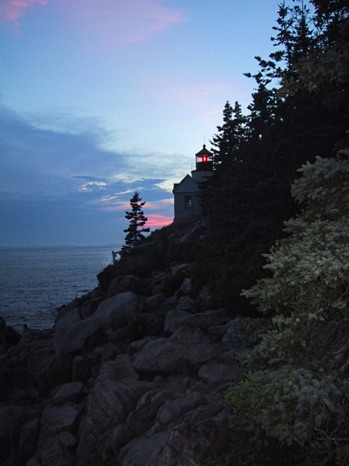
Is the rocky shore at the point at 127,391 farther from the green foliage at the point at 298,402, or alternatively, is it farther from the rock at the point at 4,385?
the green foliage at the point at 298,402

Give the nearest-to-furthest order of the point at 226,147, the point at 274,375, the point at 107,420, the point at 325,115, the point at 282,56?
1. the point at 274,375
2. the point at 107,420
3. the point at 325,115
4. the point at 282,56
5. the point at 226,147

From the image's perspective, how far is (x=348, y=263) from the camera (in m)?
4.16

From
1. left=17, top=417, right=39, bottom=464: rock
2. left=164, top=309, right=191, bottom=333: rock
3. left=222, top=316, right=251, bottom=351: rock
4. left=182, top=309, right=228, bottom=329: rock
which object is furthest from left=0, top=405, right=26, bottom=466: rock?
left=222, top=316, right=251, bottom=351: rock

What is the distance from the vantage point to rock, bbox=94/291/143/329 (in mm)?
16109

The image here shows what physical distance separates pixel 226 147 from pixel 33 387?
30.5 m

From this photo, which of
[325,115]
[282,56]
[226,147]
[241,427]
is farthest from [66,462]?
[226,147]

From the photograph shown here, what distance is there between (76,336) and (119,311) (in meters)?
2.02

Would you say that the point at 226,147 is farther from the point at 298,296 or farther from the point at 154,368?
the point at 298,296

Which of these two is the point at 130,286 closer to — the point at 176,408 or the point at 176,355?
the point at 176,355

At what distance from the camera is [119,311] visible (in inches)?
643

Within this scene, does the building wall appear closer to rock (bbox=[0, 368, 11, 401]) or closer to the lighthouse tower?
the lighthouse tower

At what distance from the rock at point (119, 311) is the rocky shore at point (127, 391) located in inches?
1.7

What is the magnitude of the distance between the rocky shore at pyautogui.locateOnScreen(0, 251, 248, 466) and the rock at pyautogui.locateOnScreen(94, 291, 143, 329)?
0.04 metres

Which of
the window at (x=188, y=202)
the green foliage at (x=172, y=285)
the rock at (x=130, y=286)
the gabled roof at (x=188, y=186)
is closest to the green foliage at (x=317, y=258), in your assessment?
the green foliage at (x=172, y=285)
